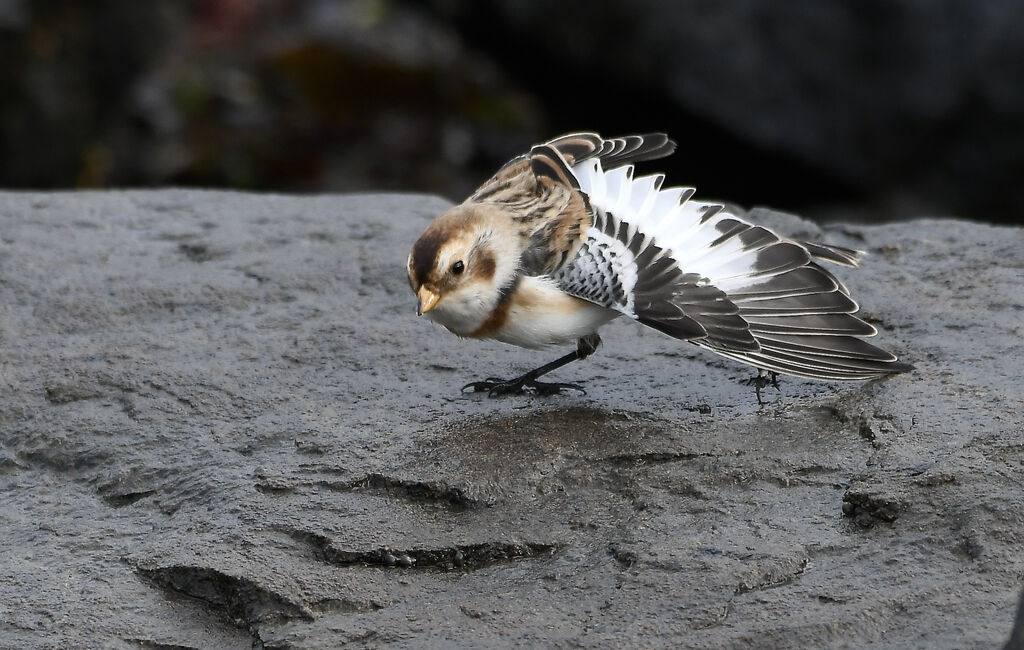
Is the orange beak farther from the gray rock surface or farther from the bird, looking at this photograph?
the gray rock surface

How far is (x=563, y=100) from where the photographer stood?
472 inches

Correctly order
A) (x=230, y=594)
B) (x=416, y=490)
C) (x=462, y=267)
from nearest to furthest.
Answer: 1. (x=230, y=594)
2. (x=416, y=490)
3. (x=462, y=267)

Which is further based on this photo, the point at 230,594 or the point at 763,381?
the point at 763,381

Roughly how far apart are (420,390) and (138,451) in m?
1.22

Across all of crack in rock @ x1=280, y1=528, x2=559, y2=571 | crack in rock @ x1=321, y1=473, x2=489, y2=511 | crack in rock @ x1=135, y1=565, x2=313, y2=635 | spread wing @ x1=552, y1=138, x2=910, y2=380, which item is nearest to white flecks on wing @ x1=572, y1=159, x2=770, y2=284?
spread wing @ x1=552, y1=138, x2=910, y2=380

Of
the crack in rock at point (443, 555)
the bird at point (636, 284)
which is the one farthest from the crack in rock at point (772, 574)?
the bird at point (636, 284)

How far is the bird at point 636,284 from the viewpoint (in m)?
5.30

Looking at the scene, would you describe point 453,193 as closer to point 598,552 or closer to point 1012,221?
point 1012,221

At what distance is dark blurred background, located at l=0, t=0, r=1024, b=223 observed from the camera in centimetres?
1016

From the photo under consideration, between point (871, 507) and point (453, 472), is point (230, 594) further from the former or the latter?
point (871, 507)

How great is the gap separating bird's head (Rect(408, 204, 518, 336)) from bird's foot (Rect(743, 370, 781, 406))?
115cm

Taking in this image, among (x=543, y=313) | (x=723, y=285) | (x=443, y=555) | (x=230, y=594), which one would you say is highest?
(x=723, y=285)

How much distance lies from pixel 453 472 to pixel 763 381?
59.8 inches

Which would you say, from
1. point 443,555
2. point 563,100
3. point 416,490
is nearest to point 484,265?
point 416,490
